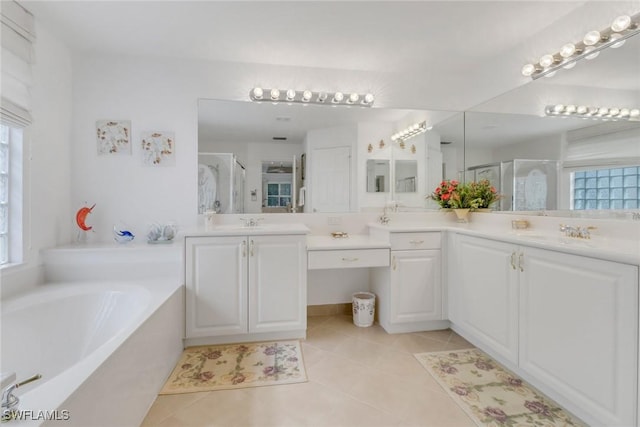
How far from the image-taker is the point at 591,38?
177 cm

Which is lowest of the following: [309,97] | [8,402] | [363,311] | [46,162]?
[363,311]

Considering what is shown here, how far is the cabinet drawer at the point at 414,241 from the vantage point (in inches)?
94.1

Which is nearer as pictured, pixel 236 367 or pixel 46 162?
pixel 236 367

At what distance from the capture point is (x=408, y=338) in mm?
2361

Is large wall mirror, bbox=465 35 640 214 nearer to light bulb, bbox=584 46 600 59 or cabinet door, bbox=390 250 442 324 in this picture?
light bulb, bbox=584 46 600 59

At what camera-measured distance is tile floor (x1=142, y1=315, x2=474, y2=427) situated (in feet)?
4.83

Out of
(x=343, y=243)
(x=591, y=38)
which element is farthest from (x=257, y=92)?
(x=591, y=38)

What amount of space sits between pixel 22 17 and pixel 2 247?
4.77 ft

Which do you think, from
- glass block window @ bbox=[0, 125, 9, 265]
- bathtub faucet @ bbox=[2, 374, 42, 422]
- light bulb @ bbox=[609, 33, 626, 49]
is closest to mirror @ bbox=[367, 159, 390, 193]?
light bulb @ bbox=[609, 33, 626, 49]

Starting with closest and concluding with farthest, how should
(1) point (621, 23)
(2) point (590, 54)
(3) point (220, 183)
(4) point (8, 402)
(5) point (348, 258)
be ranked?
(4) point (8, 402)
(1) point (621, 23)
(2) point (590, 54)
(5) point (348, 258)
(3) point (220, 183)

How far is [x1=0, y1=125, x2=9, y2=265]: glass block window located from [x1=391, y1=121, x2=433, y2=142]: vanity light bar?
2926 mm

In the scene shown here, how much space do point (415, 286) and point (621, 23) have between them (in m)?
2.03

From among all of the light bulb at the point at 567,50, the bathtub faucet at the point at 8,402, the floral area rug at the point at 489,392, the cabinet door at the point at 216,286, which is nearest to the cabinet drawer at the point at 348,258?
the cabinet door at the point at 216,286

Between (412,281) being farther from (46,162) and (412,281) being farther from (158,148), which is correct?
(46,162)
